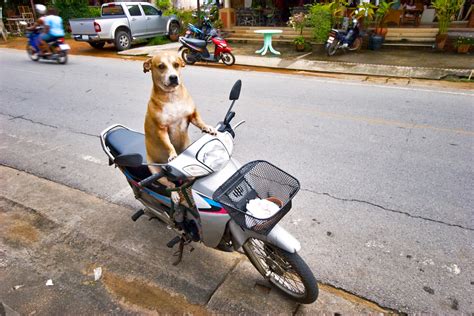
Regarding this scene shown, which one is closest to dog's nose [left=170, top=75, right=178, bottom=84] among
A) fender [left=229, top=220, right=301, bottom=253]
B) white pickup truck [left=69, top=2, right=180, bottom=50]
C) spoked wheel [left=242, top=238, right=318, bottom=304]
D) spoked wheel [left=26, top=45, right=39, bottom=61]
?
fender [left=229, top=220, right=301, bottom=253]

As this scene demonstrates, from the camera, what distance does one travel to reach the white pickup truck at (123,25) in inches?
514

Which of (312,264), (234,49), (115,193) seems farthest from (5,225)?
(234,49)

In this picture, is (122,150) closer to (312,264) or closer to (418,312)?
(312,264)

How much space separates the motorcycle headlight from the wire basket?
14 cm

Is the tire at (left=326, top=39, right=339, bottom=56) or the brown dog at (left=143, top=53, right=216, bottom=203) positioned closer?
the brown dog at (left=143, top=53, right=216, bottom=203)

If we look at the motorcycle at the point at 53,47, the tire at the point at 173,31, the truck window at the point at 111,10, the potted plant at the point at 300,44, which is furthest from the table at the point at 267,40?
the motorcycle at the point at 53,47

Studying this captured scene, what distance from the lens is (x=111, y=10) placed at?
14.2m

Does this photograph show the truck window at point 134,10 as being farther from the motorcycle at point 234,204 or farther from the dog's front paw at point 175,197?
the dog's front paw at point 175,197

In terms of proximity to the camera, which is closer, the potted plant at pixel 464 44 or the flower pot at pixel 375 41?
the potted plant at pixel 464 44

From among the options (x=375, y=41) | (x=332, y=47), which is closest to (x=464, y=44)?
(x=375, y=41)

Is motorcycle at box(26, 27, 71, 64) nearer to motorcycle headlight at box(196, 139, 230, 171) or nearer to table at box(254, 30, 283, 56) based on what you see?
table at box(254, 30, 283, 56)

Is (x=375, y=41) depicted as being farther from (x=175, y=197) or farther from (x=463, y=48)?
(x=175, y=197)

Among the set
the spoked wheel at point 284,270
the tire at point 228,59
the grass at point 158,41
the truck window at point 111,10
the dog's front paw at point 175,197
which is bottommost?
the grass at point 158,41

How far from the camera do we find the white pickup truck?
13055 millimetres
